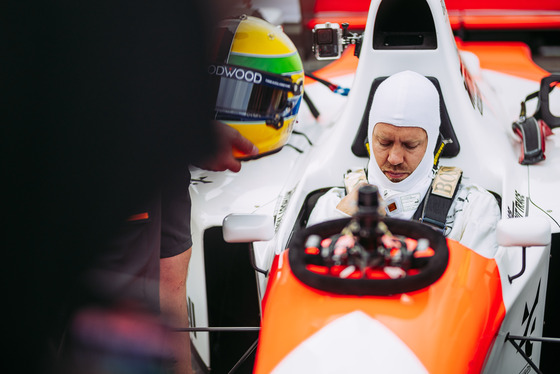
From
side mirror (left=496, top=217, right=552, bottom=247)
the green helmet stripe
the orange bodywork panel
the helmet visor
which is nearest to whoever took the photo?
the orange bodywork panel

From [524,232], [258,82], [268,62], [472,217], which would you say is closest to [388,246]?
[524,232]

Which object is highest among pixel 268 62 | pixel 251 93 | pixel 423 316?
pixel 268 62

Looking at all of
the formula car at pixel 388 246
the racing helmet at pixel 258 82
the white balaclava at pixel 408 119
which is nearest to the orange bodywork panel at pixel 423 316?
the formula car at pixel 388 246

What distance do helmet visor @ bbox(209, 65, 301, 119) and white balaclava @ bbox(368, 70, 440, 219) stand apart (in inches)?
31.7

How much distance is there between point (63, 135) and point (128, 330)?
37 centimetres

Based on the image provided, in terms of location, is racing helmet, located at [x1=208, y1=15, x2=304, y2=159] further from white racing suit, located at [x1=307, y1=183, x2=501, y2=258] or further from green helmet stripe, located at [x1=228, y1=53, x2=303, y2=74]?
white racing suit, located at [x1=307, y1=183, x2=501, y2=258]

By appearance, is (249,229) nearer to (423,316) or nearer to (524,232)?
(423,316)

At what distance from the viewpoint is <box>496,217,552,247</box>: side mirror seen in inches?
62.3

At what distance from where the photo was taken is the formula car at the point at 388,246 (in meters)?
1.46

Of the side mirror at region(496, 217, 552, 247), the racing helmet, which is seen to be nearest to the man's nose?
the side mirror at region(496, 217, 552, 247)

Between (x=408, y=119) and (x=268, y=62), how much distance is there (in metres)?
1.09

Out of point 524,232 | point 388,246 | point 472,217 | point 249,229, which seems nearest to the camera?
point 388,246

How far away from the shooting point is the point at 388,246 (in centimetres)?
147

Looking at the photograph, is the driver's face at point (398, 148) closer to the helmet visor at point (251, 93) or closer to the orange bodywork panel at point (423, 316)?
the orange bodywork panel at point (423, 316)
